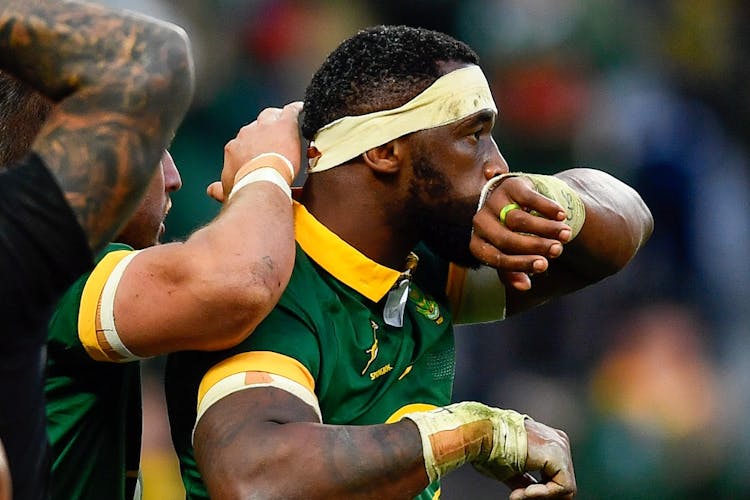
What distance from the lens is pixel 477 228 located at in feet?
9.57

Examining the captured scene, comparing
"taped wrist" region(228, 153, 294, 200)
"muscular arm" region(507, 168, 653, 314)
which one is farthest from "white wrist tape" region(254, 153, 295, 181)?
"muscular arm" region(507, 168, 653, 314)

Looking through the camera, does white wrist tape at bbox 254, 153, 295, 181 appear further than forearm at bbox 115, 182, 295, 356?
Yes

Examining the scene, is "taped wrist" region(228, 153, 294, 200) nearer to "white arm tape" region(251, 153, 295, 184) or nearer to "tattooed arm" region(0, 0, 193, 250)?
"white arm tape" region(251, 153, 295, 184)

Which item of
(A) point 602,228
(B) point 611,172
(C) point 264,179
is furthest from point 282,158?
(B) point 611,172

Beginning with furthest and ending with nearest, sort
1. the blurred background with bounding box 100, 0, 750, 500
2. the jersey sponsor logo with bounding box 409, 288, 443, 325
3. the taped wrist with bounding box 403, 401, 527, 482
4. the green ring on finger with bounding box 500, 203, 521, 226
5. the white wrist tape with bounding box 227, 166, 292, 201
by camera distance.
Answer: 1. the blurred background with bounding box 100, 0, 750, 500
2. the jersey sponsor logo with bounding box 409, 288, 443, 325
3. the green ring on finger with bounding box 500, 203, 521, 226
4. the white wrist tape with bounding box 227, 166, 292, 201
5. the taped wrist with bounding box 403, 401, 527, 482

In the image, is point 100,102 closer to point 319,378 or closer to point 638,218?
point 319,378

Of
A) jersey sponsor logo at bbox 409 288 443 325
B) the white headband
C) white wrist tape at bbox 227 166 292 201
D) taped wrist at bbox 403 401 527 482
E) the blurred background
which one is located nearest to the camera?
taped wrist at bbox 403 401 527 482

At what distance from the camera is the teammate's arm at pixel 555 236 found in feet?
9.29

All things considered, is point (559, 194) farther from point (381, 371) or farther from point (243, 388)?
point (243, 388)

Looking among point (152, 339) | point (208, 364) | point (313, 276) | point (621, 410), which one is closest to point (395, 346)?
point (313, 276)

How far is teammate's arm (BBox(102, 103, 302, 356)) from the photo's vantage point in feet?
8.27

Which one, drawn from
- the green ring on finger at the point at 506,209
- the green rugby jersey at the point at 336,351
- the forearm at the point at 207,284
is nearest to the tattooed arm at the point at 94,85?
the forearm at the point at 207,284

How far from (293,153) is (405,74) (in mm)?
362

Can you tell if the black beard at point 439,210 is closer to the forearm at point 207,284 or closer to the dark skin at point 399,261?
the dark skin at point 399,261
